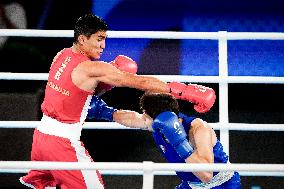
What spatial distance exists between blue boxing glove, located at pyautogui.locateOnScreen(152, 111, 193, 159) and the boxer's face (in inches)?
22.8

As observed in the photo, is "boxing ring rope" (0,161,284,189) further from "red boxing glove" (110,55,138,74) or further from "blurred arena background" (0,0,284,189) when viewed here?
"blurred arena background" (0,0,284,189)

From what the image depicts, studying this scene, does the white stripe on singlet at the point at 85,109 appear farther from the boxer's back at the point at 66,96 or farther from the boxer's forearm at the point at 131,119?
the boxer's forearm at the point at 131,119

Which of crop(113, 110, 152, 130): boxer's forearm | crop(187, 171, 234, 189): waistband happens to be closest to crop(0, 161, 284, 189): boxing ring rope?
crop(187, 171, 234, 189): waistband

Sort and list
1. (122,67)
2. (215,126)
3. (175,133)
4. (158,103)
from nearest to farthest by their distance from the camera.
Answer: (175,133)
(158,103)
(122,67)
(215,126)

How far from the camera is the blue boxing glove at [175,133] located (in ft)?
7.62

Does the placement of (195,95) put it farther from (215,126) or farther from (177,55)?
(177,55)

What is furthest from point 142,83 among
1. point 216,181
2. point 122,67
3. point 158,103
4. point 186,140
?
point 216,181

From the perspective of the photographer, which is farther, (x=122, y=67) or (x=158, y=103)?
(x=122, y=67)

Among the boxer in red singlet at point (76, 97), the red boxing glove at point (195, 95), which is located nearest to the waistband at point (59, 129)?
the boxer in red singlet at point (76, 97)

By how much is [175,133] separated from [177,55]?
1971mm

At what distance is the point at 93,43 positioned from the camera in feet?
9.01


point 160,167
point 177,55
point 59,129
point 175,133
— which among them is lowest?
point 160,167

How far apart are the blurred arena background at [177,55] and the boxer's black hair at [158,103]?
1588 millimetres

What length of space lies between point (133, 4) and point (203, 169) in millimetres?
3089
